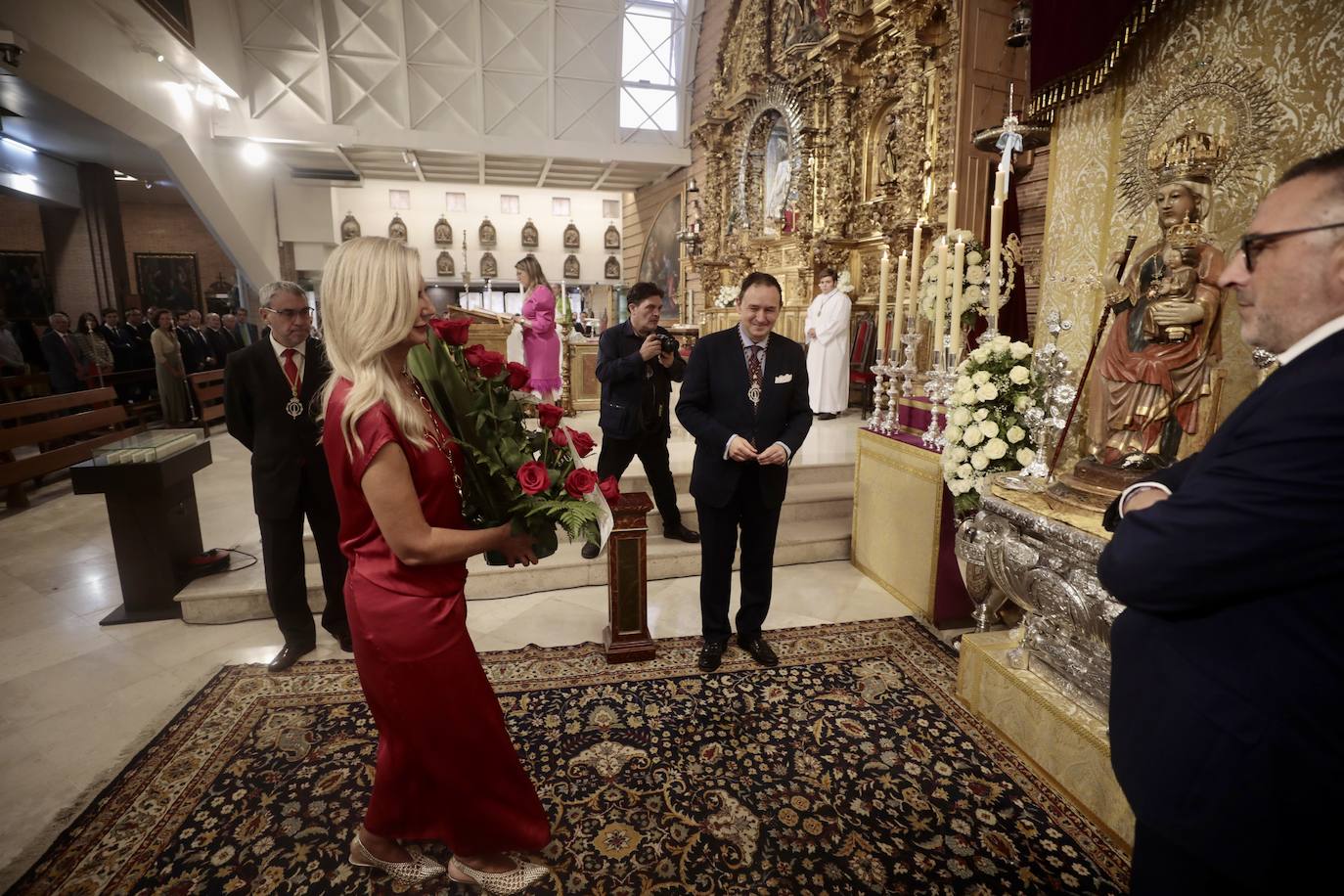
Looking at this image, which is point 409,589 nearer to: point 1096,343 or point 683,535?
point 1096,343

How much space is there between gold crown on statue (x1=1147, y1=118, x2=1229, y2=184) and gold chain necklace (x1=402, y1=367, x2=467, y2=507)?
2.40 metres

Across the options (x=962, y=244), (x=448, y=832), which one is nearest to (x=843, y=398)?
(x=962, y=244)

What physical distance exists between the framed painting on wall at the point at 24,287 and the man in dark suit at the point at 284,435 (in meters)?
12.2

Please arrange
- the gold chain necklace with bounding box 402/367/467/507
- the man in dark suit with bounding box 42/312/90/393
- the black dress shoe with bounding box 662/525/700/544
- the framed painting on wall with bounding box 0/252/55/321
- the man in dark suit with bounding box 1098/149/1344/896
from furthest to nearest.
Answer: the framed painting on wall with bounding box 0/252/55/321 → the man in dark suit with bounding box 42/312/90/393 → the black dress shoe with bounding box 662/525/700/544 → the gold chain necklace with bounding box 402/367/467/507 → the man in dark suit with bounding box 1098/149/1344/896

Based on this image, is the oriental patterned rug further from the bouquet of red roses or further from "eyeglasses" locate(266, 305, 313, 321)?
"eyeglasses" locate(266, 305, 313, 321)

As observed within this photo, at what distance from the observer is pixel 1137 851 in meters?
1.15

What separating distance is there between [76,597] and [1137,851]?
18.0 ft

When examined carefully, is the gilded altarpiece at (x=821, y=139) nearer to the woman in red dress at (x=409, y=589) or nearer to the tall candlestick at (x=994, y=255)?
the tall candlestick at (x=994, y=255)

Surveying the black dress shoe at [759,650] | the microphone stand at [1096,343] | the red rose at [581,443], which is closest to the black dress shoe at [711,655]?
the black dress shoe at [759,650]

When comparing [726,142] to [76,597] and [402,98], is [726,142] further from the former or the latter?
[76,597]

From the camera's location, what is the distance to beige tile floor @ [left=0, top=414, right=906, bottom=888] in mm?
2506

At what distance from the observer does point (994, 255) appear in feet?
9.64

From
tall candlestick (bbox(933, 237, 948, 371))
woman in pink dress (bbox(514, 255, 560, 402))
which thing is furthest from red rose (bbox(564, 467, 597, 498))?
woman in pink dress (bbox(514, 255, 560, 402))

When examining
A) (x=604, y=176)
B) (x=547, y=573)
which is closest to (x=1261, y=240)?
(x=547, y=573)
